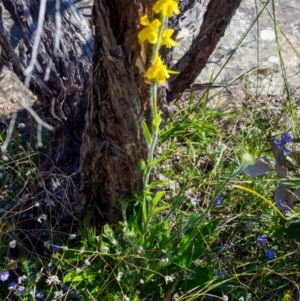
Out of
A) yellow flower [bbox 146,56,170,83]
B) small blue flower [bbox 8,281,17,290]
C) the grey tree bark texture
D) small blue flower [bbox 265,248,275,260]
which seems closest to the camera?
yellow flower [bbox 146,56,170,83]

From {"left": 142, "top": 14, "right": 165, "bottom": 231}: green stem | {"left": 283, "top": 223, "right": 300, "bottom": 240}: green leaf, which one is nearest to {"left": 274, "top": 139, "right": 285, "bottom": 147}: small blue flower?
{"left": 283, "top": 223, "right": 300, "bottom": 240}: green leaf

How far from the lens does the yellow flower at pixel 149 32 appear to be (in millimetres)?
1615

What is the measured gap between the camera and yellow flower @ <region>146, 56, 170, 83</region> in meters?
1.66

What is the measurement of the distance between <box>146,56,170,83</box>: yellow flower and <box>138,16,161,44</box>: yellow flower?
57mm

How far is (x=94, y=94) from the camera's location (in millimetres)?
1922

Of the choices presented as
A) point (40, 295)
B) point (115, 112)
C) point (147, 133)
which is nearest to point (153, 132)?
point (147, 133)

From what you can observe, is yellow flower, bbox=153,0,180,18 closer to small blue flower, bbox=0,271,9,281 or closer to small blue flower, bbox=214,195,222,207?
small blue flower, bbox=214,195,222,207

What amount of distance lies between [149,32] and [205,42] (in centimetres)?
53

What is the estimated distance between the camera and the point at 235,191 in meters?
2.32

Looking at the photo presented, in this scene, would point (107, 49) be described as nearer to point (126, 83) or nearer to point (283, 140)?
point (126, 83)

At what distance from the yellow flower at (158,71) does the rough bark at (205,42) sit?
450 mm

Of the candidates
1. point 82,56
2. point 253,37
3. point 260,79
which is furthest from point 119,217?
point 253,37

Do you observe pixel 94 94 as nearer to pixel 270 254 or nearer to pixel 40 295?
pixel 40 295

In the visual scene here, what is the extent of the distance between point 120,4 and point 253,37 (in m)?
1.64
